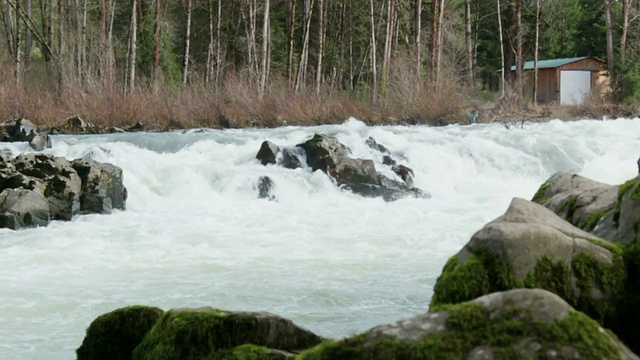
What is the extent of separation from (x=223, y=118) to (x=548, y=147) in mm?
8444

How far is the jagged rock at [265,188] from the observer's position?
1391 cm

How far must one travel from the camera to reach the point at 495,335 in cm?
327

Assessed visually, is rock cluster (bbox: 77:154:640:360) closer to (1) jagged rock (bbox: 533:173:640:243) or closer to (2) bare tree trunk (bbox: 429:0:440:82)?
(1) jagged rock (bbox: 533:173:640:243)

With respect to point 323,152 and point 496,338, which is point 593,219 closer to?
point 496,338

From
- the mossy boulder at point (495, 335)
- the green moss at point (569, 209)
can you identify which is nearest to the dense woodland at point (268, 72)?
the green moss at point (569, 209)

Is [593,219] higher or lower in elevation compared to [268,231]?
higher

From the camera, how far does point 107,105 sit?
2061 centimetres

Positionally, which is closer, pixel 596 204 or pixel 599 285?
pixel 599 285

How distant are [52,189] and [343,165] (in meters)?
5.18

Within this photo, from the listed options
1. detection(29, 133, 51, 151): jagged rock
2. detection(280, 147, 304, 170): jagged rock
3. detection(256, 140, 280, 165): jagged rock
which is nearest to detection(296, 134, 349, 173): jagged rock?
detection(280, 147, 304, 170): jagged rock

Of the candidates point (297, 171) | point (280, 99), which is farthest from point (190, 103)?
point (297, 171)

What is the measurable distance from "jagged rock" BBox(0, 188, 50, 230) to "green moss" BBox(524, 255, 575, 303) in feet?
27.8

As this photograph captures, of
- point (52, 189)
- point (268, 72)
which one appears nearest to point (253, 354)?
point (52, 189)

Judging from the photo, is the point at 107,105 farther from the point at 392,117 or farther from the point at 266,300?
the point at 266,300
